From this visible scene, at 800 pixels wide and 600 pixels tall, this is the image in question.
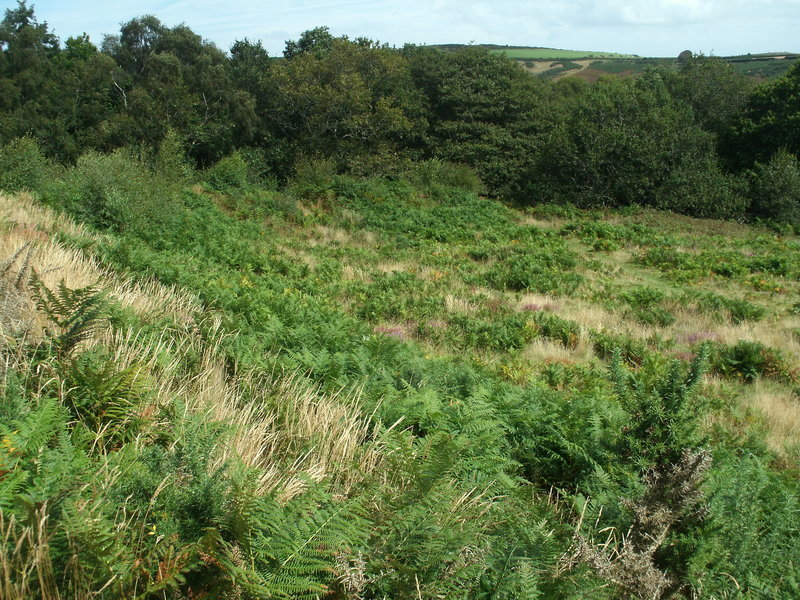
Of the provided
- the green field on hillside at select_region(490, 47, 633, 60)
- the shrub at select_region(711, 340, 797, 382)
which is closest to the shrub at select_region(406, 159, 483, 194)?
the shrub at select_region(711, 340, 797, 382)

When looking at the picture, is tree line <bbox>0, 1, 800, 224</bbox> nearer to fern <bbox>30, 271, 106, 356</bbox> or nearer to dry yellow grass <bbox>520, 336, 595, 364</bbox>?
dry yellow grass <bbox>520, 336, 595, 364</bbox>

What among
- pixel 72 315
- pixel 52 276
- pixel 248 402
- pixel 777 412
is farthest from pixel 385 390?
pixel 777 412

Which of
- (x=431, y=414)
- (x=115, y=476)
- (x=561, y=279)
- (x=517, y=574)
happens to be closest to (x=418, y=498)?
(x=517, y=574)

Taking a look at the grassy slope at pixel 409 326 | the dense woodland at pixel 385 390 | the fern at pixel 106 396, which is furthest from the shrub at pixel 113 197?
the fern at pixel 106 396

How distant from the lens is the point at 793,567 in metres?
3.14

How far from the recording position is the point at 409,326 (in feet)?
33.9

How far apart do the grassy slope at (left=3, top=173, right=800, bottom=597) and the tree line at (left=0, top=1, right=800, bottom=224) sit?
5251mm

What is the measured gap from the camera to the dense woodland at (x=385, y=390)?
242cm

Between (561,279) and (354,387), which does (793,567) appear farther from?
(561,279)

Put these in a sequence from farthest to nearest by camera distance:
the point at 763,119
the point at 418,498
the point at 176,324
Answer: the point at 763,119 < the point at 176,324 < the point at 418,498

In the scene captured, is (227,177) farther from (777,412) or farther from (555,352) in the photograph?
(777,412)

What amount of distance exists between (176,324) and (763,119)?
32.0 metres

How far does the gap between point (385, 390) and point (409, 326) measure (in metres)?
5.39

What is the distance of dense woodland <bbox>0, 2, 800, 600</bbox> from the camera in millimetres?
2416
